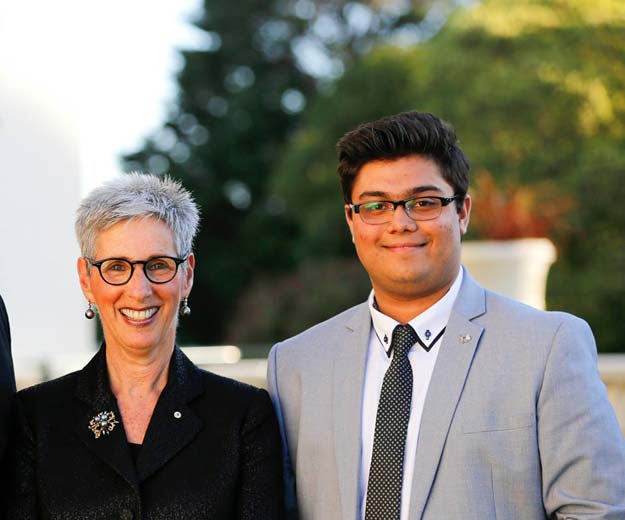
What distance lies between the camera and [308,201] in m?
22.6

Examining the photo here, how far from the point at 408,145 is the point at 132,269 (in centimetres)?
89

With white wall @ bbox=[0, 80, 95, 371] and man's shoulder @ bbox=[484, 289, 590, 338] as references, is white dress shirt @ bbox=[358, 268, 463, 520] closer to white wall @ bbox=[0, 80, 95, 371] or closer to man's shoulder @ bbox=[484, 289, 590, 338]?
man's shoulder @ bbox=[484, 289, 590, 338]

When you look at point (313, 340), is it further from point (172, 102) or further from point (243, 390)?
point (172, 102)

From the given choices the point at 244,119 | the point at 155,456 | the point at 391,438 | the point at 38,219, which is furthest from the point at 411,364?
the point at 244,119

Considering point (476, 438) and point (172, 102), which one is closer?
point (476, 438)

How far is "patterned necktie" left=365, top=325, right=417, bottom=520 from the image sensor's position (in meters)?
2.86

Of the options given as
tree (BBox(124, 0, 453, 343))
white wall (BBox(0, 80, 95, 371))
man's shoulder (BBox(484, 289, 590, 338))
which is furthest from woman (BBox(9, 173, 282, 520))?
tree (BBox(124, 0, 453, 343))

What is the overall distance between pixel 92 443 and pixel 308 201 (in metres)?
19.7

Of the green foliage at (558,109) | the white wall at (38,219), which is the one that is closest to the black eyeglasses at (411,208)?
the white wall at (38,219)

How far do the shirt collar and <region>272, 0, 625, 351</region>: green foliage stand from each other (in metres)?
12.5

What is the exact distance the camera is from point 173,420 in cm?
300

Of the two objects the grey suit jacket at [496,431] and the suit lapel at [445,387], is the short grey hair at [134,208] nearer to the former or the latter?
the grey suit jacket at [496,431]

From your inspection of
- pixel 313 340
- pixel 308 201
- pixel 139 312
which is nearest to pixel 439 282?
pixel 313 340

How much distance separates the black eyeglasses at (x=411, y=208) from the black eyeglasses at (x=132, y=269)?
594mm
